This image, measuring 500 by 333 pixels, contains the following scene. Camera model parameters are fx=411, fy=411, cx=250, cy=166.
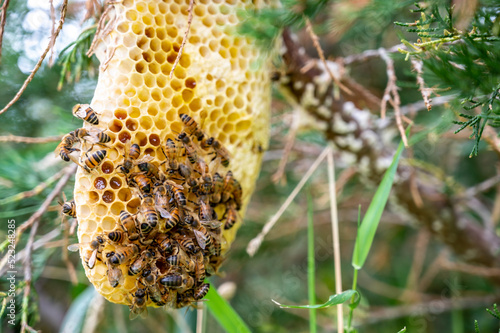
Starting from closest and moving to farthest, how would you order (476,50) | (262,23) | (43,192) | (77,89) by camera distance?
(476,50) < (262,23) < (43,192) < (77,89)

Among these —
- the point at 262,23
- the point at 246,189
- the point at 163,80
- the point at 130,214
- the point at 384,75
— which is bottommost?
the point at 384,75

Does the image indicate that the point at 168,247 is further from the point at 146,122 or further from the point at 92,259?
the point at 146,122

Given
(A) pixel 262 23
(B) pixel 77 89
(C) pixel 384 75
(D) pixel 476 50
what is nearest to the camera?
(D) pixel 476 50

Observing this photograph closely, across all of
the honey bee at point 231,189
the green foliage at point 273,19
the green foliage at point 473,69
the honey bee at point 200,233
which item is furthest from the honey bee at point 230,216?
the green foliage at point 473,69

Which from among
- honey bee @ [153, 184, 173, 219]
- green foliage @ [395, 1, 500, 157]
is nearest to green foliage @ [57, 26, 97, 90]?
honey bee @ [153, 184, 173, 219]

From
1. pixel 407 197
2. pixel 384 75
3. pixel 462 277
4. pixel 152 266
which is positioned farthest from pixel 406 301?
pixel 152 266

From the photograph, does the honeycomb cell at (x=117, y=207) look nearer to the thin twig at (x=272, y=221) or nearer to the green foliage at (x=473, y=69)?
the thin twig at (x=272, y=221)

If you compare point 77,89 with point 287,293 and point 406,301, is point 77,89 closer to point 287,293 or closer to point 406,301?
point 287,293

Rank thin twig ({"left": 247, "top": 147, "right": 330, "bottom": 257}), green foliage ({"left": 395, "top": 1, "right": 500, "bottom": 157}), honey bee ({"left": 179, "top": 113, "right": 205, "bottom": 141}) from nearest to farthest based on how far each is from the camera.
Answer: green foliage ({"left": 395, "top": 1, "right": 500, "bottom": 157}) → honey bee ({"left": 179, "top": 113, "right": 205, "bottom": 141}) → thin twig ({"left": 247, "top": 147, "right": 330, "bottom": 257})

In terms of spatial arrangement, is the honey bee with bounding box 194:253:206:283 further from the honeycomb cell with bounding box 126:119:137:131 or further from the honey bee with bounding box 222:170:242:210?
the honeycomb cell with bounding box 126:119:137:131
